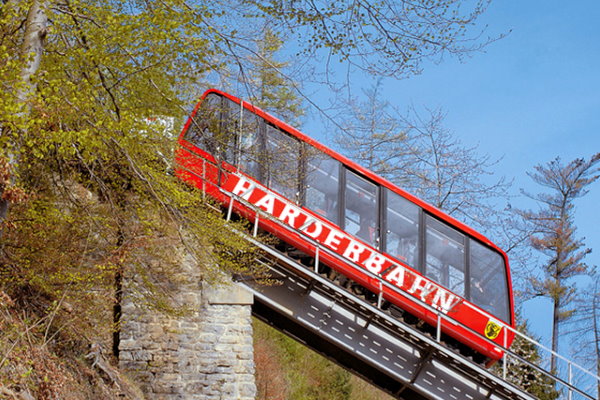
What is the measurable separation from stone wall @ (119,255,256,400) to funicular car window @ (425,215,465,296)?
343 cm

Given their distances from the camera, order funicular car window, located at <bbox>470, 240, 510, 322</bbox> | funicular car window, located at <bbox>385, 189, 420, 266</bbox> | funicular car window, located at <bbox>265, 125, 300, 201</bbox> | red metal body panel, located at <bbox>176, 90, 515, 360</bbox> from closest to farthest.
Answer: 1. funicular car window, located at <bbox>265, 125, 300, 201</bbox>
2. red metal body panel, located at <bbox>176, 90, 515, 360</bbox>
3. funicular car window, located at <bbox>385, 189, 420, 266</bbox>
4. funicular car window, located at <bbox>470, 240, 510, 322</bbox>

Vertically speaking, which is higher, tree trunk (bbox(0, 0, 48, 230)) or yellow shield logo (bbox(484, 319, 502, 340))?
tree trunk (bbox(0, 0, 48, 230))

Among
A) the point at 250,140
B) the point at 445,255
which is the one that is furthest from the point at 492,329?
the point at 250,140

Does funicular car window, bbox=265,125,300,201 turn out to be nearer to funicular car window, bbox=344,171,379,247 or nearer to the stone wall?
funicular car window, bbox=344,171,379,247

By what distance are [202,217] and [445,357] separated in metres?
5.26

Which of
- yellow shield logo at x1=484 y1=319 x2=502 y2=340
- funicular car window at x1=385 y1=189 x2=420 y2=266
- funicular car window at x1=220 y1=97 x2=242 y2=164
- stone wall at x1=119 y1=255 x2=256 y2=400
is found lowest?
stone wall at x1=119 y1=255 x2=256 y2=400

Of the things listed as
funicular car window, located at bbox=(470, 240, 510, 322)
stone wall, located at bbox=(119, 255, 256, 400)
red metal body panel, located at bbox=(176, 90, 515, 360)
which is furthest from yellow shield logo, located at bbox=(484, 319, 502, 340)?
stone wall, located at bbox=(119, 255, 256, 400)

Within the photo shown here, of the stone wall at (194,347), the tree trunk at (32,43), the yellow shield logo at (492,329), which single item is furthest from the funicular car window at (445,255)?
the tree trunk at (32,43)

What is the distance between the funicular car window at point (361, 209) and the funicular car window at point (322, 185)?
22 cm

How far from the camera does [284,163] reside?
1370cm

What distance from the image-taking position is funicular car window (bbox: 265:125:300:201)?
13.3 metres

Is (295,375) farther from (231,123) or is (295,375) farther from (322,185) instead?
(231,123)

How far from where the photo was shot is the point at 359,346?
13711 mm

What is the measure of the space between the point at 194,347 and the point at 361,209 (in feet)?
12.4
